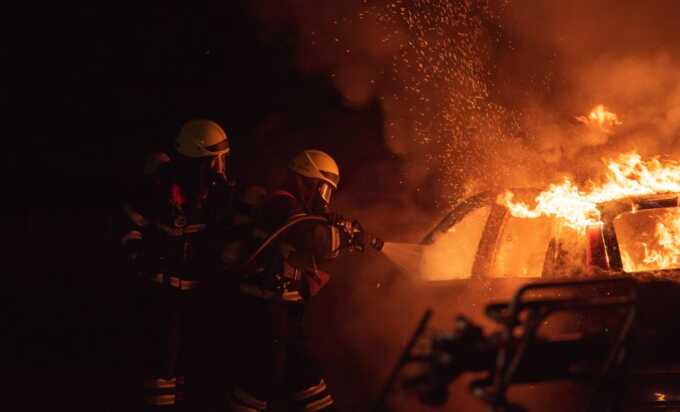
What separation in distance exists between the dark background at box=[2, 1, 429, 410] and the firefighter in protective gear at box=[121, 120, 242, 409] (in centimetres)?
148

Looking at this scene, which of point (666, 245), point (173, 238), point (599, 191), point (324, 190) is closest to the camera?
point (666, 245)

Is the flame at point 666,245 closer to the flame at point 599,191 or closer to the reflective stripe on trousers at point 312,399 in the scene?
the flame at point 599,191

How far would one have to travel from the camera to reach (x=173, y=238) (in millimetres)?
5543

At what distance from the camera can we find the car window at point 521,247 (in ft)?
17.9

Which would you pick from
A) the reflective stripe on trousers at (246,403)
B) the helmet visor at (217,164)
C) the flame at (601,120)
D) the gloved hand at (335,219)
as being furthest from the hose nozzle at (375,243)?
the flame at (601,120)

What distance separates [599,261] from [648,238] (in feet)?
1.66

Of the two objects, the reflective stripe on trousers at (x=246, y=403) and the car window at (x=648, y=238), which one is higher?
the car window at (x=648, y=238)

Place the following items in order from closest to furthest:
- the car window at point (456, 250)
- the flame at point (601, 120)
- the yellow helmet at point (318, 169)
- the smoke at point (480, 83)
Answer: the yellow helmet at point (318, 169), the car window at point (456, 250), the flame at point (601, 120), the smoke at point (480, 83)

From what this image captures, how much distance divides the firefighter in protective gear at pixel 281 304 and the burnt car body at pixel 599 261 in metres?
1.18

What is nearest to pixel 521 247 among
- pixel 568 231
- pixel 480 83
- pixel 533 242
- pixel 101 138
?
pixel 533 242

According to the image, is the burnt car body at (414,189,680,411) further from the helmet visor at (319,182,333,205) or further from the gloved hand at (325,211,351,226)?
the helmet visor at (319,182,333,205)

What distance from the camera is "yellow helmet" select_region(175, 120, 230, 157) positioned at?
5.79 m

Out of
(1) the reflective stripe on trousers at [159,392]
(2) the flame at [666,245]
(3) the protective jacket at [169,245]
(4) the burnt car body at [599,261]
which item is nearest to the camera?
(4) the burnt car body at [599,261]

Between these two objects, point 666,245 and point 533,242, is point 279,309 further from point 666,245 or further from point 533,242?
point 666,245
